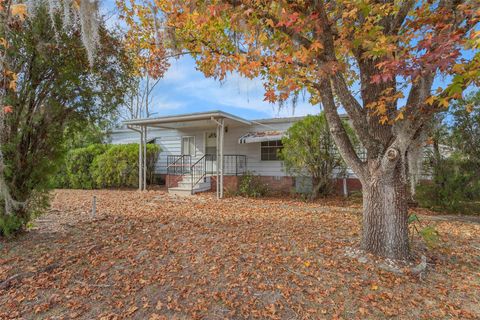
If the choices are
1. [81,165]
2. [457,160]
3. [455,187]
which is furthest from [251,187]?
[81,165]

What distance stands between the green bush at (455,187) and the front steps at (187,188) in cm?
740

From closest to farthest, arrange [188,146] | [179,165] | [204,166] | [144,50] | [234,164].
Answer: [144,50] < [234,164] < [179,165] < [204,166] < [188,146]

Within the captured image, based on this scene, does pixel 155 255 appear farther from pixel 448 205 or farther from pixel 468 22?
pixel 448 205

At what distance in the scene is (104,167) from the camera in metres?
11.1

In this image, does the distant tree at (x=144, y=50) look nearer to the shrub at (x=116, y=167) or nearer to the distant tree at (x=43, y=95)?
the distant tree at (x=43, y=95)

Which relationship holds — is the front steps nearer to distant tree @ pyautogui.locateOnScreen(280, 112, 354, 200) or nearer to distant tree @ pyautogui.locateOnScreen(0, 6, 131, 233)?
distant tree @ pyautogui.locateOnScreen(280, 112, 354, 200)

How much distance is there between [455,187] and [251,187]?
231 inches

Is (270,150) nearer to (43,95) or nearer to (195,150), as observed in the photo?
(195,150)

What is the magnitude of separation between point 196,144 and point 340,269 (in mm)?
9754

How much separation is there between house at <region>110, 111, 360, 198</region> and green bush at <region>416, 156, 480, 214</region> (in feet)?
8.56

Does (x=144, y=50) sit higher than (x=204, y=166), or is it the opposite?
(x=144, y=50)

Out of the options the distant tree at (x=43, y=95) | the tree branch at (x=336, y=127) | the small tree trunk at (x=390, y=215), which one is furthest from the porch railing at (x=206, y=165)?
the small tree trunk at (x=390, y=215)

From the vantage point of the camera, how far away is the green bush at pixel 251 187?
934 cm

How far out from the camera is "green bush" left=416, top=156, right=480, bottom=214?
6008mm
